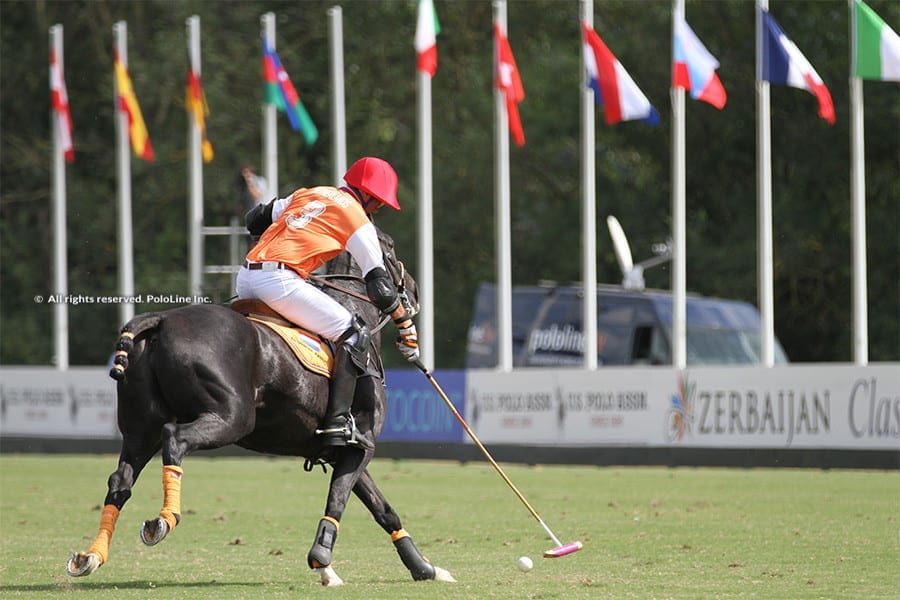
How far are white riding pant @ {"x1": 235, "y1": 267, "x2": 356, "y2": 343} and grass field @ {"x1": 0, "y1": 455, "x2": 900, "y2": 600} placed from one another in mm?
1426

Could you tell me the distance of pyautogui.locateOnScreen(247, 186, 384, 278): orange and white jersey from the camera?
8984 mm

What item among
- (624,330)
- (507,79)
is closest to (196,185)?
(507,79)

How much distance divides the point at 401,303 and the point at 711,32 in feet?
98.7

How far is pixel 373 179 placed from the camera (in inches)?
363

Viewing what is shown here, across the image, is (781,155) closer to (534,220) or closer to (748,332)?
(534,220)

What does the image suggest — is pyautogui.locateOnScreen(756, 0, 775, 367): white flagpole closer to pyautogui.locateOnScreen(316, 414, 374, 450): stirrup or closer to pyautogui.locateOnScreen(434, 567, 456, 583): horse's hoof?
pyautogui.locateOnScreen(434, 567, 456, 583): horse's hoof

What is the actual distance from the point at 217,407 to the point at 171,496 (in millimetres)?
556

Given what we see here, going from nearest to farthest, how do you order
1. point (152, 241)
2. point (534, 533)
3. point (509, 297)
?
point (534, 533), point (509, 297), point (152, 241)

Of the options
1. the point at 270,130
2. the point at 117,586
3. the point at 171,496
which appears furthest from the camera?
the point at 270,130

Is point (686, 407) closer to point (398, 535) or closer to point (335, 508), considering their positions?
point (398, 535)

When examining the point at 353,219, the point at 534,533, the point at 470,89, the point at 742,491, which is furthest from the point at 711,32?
the point at 353,219

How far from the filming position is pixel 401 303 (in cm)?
938

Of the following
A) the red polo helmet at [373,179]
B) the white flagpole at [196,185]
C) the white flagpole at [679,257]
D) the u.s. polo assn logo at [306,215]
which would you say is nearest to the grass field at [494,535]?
the u.s. polo assn logo at [306,215]

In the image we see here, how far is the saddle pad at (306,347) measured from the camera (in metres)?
8.90
